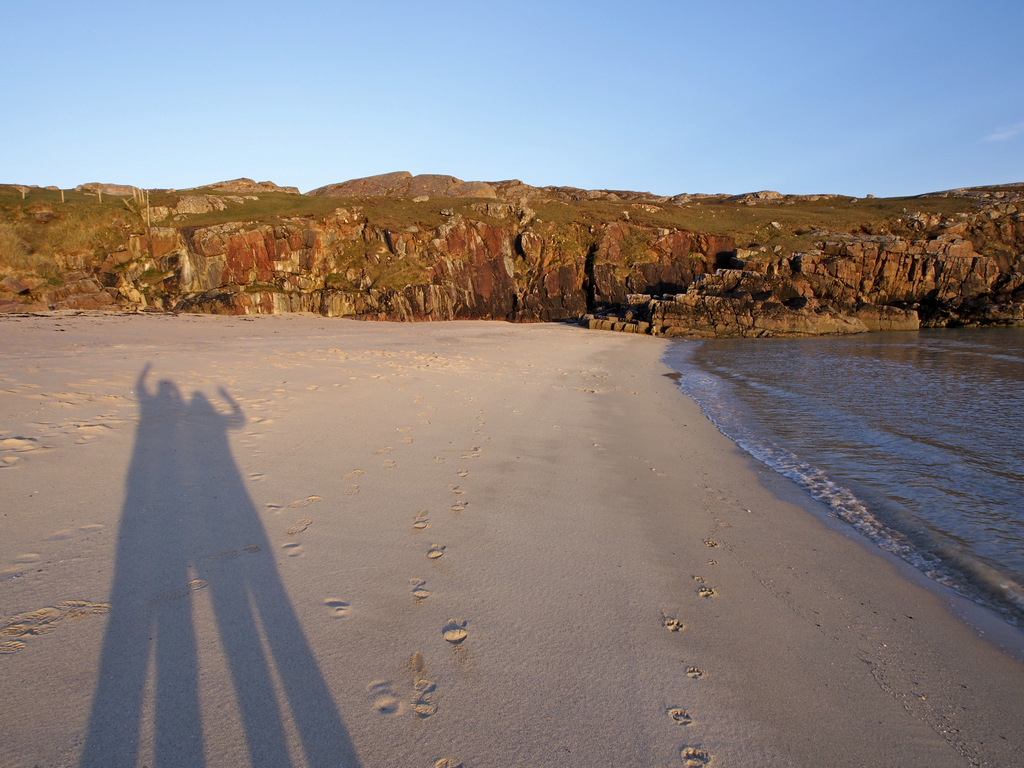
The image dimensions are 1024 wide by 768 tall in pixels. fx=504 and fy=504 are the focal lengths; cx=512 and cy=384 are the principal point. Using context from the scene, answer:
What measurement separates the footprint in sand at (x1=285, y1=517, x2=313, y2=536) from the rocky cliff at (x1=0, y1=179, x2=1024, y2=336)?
77.9 feet

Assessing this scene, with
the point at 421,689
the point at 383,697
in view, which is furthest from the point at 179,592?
the point at 421,689

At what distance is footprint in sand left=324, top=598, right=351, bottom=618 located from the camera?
271cm

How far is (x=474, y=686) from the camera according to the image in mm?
2293

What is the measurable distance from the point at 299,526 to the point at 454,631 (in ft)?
5.29

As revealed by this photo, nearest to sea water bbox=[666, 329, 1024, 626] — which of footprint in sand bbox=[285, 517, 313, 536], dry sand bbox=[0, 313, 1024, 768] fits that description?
dry sand bbox=[0, 313, 1024, 768]

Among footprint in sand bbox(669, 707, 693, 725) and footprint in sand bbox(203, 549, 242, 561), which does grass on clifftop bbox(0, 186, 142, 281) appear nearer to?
footprint in sand bbox(203, 549, 242, 561)

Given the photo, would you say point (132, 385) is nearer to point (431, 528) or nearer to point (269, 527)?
point (269, 527)

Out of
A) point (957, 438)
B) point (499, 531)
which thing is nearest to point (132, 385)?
point (499, 531)

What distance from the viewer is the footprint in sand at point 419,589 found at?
2941mm

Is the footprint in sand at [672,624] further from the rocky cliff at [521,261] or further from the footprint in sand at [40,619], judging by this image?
the rocky cliff at [521,261]

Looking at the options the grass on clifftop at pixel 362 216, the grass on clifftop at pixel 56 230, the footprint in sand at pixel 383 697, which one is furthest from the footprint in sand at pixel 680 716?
the grass on clifftop at pixel 362 216

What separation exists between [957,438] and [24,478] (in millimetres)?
10798

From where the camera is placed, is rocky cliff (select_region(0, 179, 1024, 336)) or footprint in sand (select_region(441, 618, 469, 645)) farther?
rocky cliff (select_region(0, 179, 1024, 336))

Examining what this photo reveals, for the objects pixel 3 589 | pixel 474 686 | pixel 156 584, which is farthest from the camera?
pixel 156 584
